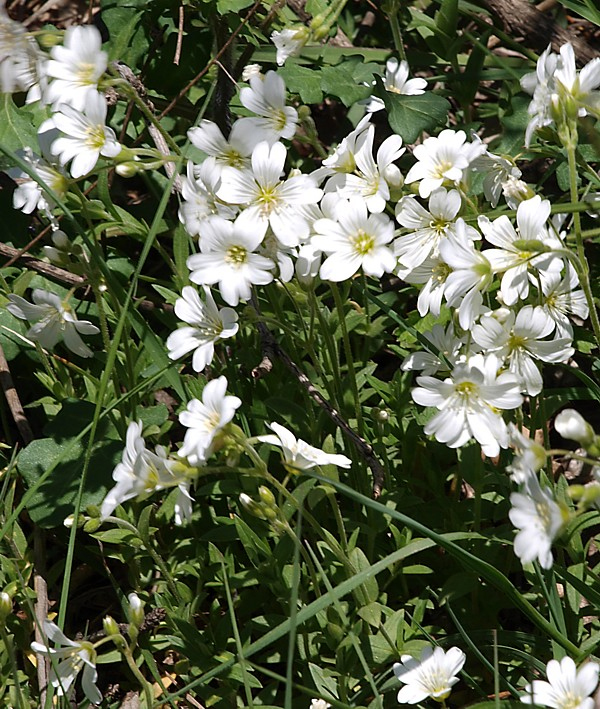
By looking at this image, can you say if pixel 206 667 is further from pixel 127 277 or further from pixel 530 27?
pixel 530 27

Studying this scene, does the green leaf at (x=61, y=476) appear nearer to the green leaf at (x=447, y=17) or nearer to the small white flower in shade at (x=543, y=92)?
the small white flower in shade at (x=543, y=92)

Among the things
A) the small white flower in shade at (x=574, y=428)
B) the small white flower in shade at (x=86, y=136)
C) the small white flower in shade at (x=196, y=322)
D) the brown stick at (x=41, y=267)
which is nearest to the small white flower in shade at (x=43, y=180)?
the small white flower in shade at (x=86, y=136)

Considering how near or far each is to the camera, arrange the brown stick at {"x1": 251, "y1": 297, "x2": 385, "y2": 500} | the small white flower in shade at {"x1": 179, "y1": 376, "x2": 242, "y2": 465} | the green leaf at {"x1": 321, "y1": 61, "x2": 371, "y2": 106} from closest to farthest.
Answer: the small white flower in shade at {"x1": 179, "y1": 376, "x2": 242, "y2": 465}
the brown stick at {"x1": 251, "y1": 297, "x2": 385, "y2": 500}
the green leaf at {"x1": 321, "y1": 61, "x2": 371, "y2": 106}

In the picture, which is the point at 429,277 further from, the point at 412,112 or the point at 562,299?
the point at 412,112

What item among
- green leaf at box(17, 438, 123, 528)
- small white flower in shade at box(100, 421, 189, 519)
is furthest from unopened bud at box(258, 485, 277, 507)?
green leaf at box(17, 438, 123, 528)

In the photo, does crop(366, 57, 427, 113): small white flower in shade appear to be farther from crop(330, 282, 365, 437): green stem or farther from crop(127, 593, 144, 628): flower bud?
crop(127, 593, 144, 628): flower bud

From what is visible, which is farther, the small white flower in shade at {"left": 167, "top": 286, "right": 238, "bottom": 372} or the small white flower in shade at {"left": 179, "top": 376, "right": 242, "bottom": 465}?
the small white flower in shade at {"left": 167, "top": 286, "right": 238, "bottom": 372}

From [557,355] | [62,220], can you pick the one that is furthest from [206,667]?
[62,220]
